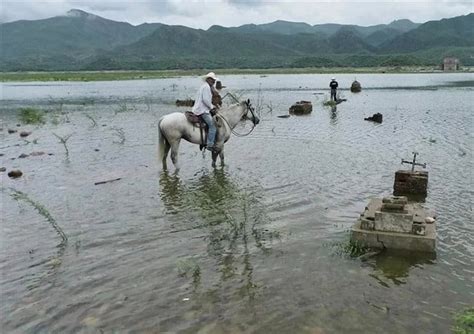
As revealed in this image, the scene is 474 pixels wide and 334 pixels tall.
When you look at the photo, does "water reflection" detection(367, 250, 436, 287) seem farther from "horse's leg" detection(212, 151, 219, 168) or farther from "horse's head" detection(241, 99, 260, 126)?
"horse's head" detection(241, 99, 260, 126)

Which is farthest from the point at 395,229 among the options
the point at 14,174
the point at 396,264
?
the point at 14,174

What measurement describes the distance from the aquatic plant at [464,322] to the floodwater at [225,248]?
136 mm

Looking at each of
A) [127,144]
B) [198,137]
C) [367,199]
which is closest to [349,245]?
[367,199]

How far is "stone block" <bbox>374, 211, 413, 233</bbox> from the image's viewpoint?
8516mm

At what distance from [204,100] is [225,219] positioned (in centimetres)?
561

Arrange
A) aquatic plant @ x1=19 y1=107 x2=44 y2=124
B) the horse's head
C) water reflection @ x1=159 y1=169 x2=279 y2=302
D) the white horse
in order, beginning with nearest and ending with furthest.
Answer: water reflection @ x1=159 y1=169 x2=279 y2=302
the white horse
the horse's head
aquatic plant @ x1=19 y1=107 x2=44 y2=124

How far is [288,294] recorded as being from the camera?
7094mm

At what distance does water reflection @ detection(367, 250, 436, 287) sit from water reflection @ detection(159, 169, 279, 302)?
1.97 m

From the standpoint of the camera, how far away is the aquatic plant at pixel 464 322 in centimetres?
588

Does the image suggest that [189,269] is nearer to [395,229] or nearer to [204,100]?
[395,229]

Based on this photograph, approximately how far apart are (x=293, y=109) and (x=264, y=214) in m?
22.0

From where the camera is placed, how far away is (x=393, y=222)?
8.59m

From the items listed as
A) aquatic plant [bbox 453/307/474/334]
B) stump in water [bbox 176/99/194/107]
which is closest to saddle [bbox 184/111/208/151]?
aquatic plant [bbox 453/307/474/334]

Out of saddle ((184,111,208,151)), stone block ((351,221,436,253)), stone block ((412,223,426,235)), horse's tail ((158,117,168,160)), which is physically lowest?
stone block ((351,221,436,253))
